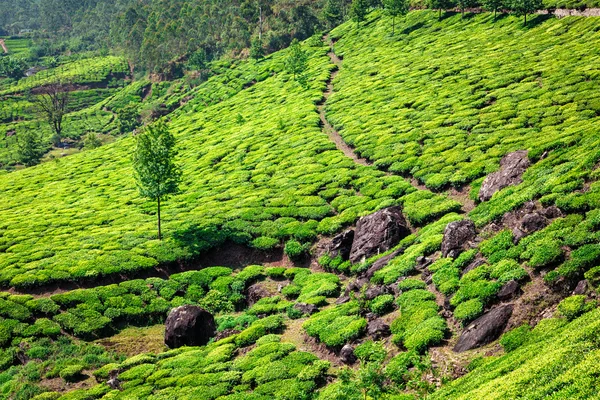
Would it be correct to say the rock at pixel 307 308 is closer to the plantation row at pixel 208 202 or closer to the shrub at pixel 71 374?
the plantation row at pixel 208 202

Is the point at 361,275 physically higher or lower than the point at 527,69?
lower

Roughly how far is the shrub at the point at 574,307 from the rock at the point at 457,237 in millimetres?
9188

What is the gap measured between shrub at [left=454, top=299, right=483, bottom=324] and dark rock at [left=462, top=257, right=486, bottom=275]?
10.4 ft

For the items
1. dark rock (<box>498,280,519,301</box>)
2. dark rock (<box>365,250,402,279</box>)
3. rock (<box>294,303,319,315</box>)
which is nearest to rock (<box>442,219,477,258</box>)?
dark rock (<box>365,250,402,279</box>)

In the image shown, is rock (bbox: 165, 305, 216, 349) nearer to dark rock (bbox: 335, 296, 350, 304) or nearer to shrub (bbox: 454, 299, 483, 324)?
dark rock (bbox: 335, 296, 350, 304)

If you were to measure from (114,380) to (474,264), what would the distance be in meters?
22.5

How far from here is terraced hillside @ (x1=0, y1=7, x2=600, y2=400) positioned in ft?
Result: 71.5

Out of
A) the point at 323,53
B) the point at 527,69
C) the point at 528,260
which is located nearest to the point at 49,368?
the point at 528,260

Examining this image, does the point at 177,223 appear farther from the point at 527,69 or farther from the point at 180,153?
the point at 527,69

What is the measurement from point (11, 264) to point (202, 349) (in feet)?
79.4

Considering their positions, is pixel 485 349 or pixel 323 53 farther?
pixel 323 53

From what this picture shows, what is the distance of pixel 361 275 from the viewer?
1344 inches

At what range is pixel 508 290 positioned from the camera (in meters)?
23.2

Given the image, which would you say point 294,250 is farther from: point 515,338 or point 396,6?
point 396,6
